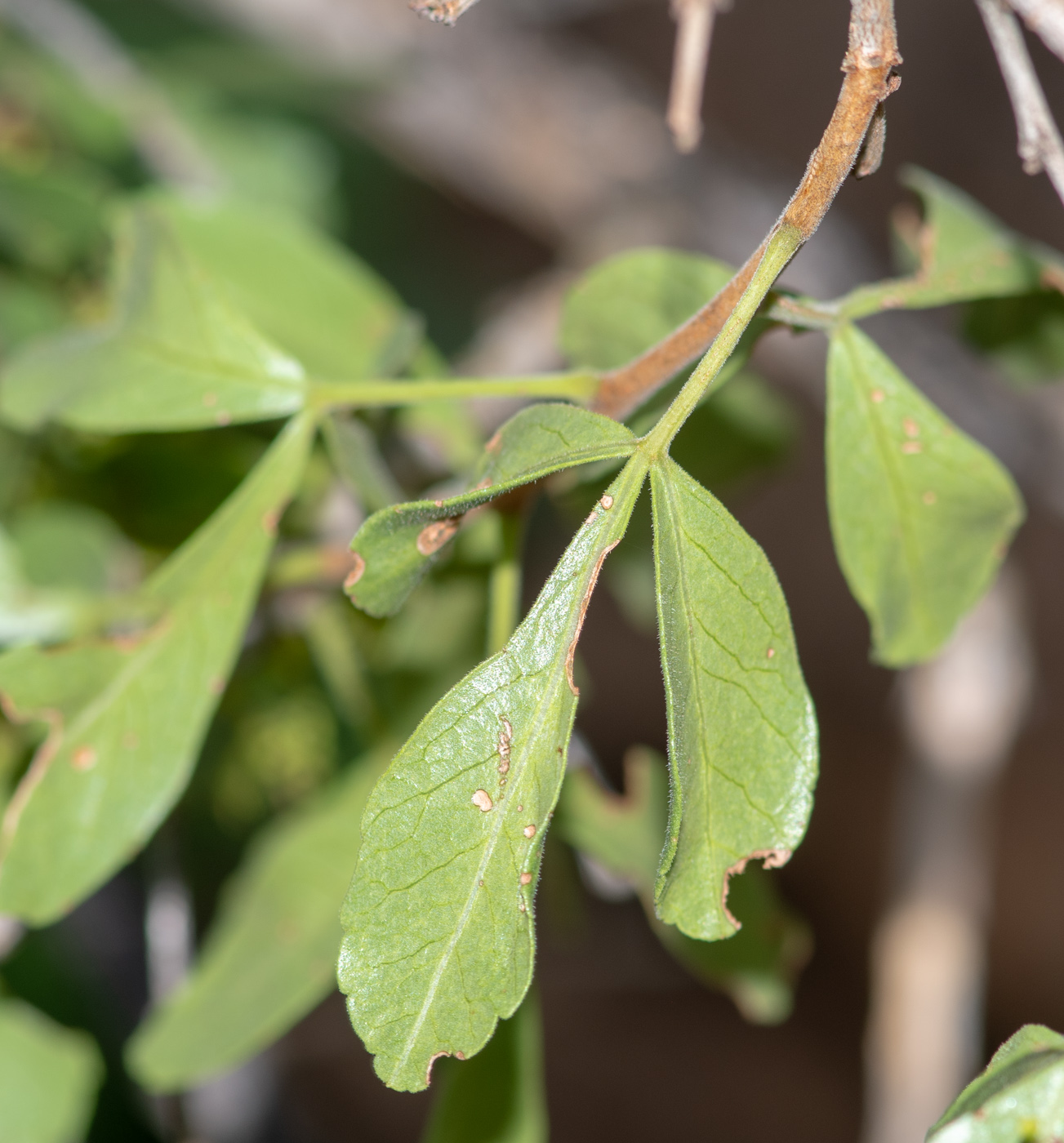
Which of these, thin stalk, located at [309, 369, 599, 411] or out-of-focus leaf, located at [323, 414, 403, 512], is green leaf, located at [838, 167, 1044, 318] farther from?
out-of-focus leaf, located at [323, 414, 403, 512]

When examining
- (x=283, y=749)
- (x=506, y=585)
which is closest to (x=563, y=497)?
(x=506, y=585)

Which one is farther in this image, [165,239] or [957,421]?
[957,421]

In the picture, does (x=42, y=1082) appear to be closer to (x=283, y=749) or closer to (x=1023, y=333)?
(x=283, y=749)

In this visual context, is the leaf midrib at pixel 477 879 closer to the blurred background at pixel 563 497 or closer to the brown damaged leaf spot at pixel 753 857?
the brown damaged leaf spot at pixel 753 857

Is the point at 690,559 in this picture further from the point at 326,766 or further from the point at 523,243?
the point at 523,243

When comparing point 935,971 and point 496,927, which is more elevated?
→ point 496,927

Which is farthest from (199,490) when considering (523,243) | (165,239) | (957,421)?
(523,243)

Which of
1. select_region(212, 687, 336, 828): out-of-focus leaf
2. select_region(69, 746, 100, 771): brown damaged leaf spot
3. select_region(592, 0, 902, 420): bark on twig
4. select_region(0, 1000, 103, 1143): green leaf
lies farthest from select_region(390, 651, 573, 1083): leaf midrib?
select_region(212, 687, 336, 828): out-of-focus leaf
